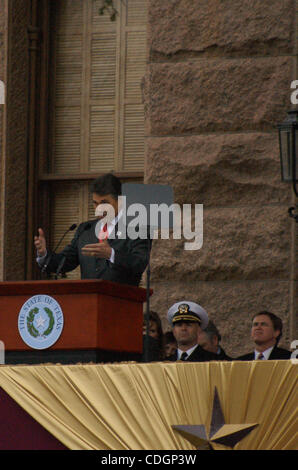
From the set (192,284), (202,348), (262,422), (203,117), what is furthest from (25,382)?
(203,117)

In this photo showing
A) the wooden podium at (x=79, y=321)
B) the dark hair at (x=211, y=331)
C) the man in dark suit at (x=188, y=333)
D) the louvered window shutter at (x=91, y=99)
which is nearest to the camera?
the wooden podium at (x=79, y=321)

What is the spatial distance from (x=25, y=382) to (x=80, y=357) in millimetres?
330

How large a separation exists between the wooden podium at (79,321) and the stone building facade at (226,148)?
252 centimetres

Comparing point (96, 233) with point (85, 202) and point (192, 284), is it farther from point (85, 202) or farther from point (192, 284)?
point (85, 202)

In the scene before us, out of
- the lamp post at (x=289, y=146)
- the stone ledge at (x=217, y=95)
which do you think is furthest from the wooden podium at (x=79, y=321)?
the stone ledge at (x=217, y=95)

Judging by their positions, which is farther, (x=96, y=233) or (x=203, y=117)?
(x=203, y=117)

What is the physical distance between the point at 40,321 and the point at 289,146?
8.49 feet

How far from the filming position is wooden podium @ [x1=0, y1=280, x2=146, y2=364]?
20.3 ft

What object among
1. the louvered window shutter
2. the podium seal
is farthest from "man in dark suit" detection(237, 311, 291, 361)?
the louvered window shutter

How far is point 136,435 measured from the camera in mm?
5852

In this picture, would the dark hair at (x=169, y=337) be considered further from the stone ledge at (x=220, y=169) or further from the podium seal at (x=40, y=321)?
the podium seal at (x=40, y=321)

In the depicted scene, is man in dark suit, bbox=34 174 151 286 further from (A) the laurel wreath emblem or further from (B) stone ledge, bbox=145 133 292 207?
(B) stone ledge, bbox=145 133 292 207

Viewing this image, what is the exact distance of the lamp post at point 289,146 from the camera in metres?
8.01

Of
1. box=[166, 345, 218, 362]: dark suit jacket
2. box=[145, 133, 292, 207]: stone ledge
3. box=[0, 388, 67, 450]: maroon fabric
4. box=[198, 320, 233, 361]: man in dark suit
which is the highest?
box=[145, 133, 292, 207]: stone ledge
